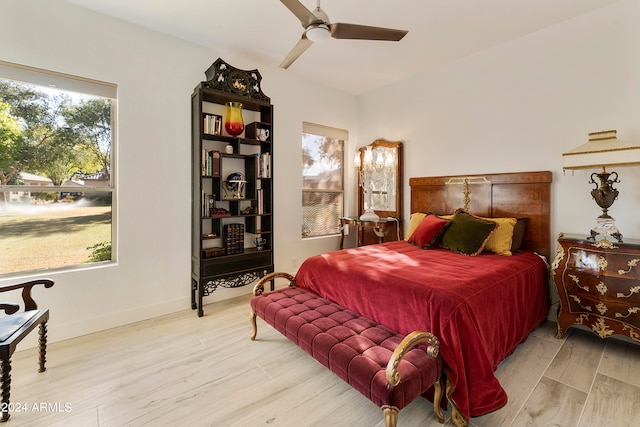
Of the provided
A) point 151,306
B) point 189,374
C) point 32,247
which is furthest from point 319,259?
point 32,247

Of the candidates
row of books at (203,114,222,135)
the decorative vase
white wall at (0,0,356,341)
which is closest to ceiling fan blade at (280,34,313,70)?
the decorative vase

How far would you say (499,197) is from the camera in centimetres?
326

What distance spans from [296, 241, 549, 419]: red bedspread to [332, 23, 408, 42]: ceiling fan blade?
5.86 ft

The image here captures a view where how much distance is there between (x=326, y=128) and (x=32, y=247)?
3684 millimetres

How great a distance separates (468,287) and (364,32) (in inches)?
77.0

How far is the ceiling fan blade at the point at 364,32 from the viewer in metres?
2.11

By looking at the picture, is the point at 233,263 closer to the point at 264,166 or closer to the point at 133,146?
the point at 264,166

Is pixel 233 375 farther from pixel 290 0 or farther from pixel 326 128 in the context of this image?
pixel 326 128

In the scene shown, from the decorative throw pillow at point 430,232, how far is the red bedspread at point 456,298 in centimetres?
20

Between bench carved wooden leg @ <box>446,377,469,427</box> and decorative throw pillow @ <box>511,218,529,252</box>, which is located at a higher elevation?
decorative throw pillow @ <box>511,218,529,252</box>

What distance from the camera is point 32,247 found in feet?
8.19

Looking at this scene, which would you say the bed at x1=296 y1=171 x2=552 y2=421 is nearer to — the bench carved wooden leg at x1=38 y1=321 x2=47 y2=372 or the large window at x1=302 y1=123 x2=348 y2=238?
the large window at x1=302 y1=123 x2=348 y2=238

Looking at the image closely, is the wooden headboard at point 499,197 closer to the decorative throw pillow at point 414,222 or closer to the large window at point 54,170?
the decorative throw pillow at point 414,222

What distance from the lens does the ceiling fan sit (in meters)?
1.93
